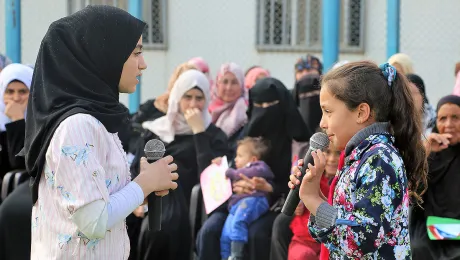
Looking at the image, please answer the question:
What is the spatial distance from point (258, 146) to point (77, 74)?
2998mm

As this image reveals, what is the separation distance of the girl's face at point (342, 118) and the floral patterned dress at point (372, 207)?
0.08 metres

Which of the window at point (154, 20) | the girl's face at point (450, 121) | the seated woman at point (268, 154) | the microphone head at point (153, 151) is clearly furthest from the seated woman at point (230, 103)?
the microphone head at point (153, 151)

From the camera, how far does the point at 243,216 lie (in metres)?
5.38

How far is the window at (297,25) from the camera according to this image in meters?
9.34

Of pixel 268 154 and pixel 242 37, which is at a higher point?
pixel 242 37

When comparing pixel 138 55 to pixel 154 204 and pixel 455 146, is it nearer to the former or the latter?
pixel 154 204

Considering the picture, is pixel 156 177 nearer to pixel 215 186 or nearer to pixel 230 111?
pixel 215 186

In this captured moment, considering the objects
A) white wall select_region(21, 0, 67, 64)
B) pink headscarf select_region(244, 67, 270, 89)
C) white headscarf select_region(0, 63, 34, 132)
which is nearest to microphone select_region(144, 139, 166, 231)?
white headscarf select_region(0, 63, 34, 132)

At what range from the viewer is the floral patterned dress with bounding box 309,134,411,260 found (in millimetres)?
2594

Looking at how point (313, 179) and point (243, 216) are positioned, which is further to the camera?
point (243, 216)

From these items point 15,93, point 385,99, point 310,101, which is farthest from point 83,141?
point 310,101

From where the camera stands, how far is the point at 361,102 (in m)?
2.75

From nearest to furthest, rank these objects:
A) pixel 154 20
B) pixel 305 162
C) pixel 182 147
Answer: pixel 305 162, pixel 182 147, pixel 154 20

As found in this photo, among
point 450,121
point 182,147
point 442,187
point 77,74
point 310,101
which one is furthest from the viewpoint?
point 310,101
